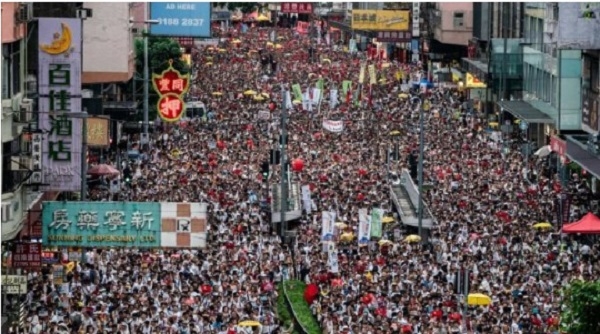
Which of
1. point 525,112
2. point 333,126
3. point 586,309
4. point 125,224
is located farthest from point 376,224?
point 525,112

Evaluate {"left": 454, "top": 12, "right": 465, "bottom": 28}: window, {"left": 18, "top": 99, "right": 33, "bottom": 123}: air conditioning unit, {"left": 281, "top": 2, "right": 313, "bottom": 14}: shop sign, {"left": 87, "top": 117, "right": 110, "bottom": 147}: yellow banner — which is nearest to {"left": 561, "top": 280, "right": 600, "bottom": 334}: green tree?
{"left": 18, "top": 99, "right": 33, "bottom": 123}: air conditioning unit

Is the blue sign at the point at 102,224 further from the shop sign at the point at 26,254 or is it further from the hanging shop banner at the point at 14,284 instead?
the hanging shop banner at the point at 14,284

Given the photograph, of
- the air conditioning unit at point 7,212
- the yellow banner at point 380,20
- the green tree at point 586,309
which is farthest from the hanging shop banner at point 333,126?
the green tree at point 586,309

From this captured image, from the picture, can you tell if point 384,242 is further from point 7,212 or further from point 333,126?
point 333,126

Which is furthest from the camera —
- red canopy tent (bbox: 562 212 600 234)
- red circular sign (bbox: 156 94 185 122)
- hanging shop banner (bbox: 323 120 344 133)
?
hanging shop banner (bbox: 323 120 344 133)

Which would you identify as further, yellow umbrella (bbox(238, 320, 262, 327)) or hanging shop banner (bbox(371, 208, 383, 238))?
hanging shop banner (bbox(371, 208, 383, 238))

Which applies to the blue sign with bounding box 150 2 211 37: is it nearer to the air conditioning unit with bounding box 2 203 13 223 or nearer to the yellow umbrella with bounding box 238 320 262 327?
the air conditioning unit with bounding box 2 203 13 223
